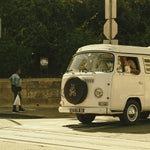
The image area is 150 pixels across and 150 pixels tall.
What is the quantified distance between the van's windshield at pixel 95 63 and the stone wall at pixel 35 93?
7.95m

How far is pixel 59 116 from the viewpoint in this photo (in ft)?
55.0

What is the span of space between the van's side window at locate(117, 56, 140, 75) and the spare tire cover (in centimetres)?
120

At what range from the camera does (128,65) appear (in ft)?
44.6

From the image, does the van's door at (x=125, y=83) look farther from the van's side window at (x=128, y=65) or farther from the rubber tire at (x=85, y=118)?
the rubber tire at (x=85, y=118)

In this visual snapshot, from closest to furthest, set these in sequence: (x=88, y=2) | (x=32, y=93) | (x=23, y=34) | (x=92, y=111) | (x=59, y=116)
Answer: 1. (x=92, y=111)
2. (x=59, y=116)
3. (x=32, y=93)
4. (x=23, y=34)
5. (x=88, y=2)

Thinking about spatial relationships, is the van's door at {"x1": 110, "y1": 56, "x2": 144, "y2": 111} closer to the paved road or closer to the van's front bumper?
the van's front bumper

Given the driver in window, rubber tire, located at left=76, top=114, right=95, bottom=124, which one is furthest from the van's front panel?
rubber tire, located at left=76, top=114, right=95, bottom=124

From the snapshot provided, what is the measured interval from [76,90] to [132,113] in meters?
1.87

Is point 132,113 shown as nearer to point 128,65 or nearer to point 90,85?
point 128,65

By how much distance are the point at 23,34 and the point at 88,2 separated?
5.39m

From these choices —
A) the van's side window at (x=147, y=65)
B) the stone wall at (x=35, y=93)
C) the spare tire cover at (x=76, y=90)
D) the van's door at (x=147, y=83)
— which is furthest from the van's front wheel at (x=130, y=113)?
the stone wall at (x=35, y=93)

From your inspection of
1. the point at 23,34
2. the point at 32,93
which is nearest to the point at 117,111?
the point at 32,93

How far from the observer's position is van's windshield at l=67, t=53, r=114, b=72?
13.1 metres

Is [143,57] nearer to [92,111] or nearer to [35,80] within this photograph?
[92,111]
